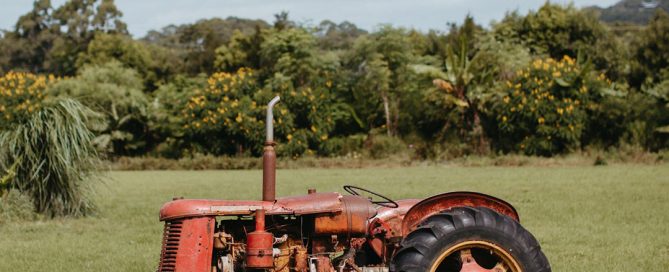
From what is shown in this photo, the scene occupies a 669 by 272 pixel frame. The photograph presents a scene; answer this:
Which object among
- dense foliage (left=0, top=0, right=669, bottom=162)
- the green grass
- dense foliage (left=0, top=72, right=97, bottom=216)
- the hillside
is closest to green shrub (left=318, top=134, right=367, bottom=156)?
dense foliage (left=0, top=0, right=669, bottom=162)

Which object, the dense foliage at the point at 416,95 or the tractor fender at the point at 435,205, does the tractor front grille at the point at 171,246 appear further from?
the dense foliage at the point at 416,95

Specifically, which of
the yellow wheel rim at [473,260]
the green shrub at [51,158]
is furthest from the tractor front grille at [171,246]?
the green shrub at [51,158]

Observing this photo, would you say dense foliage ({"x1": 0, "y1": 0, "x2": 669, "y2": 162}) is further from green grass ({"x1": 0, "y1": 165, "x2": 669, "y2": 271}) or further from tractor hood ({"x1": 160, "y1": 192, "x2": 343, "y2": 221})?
tractor hood ({"x1": 160, "y1": 192, "x2": 343, "y2": 221})

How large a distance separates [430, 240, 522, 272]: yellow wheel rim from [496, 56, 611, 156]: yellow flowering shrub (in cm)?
2133

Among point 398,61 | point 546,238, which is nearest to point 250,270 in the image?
point 546,238

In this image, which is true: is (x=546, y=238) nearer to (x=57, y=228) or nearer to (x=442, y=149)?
(x=57, y=228)

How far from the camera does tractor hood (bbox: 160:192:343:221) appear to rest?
5402mm

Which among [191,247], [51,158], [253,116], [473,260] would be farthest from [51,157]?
[253,116]

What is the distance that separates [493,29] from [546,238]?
27.9 m

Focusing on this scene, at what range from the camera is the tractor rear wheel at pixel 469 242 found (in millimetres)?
5090

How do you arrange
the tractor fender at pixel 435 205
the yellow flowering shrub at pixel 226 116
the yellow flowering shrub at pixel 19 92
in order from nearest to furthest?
the tractor fender at pixel 435 205 < the yellow flowering shrub at pixel 226 116 < the yellow flowering shrub at pixel 19 92

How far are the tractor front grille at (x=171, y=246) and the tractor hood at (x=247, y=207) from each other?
0.21 feet

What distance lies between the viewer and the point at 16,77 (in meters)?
33.7

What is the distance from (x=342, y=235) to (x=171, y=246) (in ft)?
3.73
